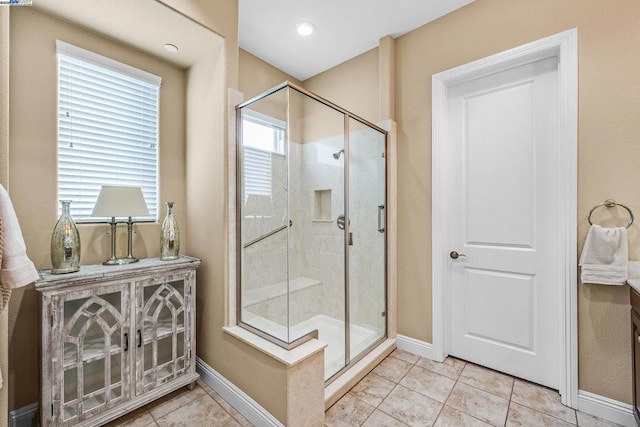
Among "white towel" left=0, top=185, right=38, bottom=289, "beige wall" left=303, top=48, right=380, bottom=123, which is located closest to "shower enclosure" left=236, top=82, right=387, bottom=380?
"beige wall" left=303, top=48, right=380, bottom=123

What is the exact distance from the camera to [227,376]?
6.02 ft

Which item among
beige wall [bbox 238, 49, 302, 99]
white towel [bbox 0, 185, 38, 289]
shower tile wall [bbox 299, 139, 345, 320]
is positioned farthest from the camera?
beige wall [bbox 238, 49, 302, 99]

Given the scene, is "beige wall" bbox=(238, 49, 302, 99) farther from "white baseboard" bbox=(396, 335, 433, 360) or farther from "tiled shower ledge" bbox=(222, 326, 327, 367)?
"white baseboard" bbox=(396, 335, 433, 360)

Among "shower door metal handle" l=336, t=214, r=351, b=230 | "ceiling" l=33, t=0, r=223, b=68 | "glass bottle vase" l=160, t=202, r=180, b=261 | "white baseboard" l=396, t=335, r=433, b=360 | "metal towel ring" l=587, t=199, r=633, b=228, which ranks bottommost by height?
"white baseboard" l=396, t=335, r=433, b=360

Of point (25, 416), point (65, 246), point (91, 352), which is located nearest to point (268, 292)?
point (91, 352)

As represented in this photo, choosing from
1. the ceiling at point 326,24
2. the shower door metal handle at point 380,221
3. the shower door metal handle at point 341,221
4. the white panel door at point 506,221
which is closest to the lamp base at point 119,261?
the shower door metal handle at point 341,221

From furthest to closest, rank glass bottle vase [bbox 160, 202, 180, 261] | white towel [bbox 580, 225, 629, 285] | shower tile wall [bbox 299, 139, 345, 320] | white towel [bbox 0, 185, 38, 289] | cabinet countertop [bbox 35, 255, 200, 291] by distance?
shower tile wall [bbox 299, 139, 345, 320] < glass bottle vase [bbox 160, 202, 180, 261] < white towel [bbox 580, 225, 629, 285] < cabinet countertop [bbox 35, 255, 200, 291] < white towel [bbox 0, 185, 38, 289]

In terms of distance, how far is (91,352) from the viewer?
5.14 feet

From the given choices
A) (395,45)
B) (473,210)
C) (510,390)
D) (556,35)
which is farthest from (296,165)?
(510,390)

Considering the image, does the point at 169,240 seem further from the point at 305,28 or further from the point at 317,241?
the point at 305,28

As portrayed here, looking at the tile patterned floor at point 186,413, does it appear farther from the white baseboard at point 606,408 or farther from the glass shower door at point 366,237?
the white baseboard at point 606,408

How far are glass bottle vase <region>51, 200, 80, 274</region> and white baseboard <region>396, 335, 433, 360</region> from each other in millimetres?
2472

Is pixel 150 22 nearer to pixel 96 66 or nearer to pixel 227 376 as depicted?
pixel 96 66

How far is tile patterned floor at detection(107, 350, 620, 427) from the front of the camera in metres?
1.62
